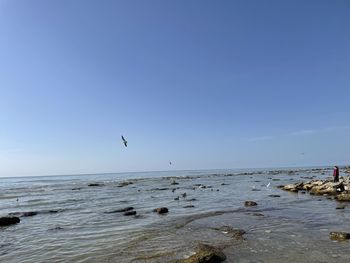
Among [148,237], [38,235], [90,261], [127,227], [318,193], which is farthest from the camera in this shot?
[318,193]

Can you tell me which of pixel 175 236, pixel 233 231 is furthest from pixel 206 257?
pixel 233 231

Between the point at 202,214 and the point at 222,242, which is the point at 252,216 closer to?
the point at 202,214

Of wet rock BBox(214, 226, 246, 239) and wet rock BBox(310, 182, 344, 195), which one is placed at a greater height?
wet rock BBox(310, 182, 344, 195)

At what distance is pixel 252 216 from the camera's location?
17.8m

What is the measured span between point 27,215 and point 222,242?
15.1 m

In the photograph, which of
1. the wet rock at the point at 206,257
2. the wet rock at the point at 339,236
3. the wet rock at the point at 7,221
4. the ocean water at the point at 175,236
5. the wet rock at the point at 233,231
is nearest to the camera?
the wet rock at the point at 206,257

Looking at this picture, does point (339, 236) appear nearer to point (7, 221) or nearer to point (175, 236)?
point (175, 236)

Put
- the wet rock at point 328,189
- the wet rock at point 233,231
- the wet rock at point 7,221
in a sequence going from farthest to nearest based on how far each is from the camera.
→ 1. the wet rock at point 328,189
2. the wet rock at point 7,221
3. the wet rock at point 233,231

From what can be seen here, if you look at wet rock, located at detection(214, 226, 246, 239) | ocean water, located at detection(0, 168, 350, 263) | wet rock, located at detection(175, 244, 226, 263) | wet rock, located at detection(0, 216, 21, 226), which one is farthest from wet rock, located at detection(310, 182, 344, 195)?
wet rock, located at detection(0, 216, 21, 226)

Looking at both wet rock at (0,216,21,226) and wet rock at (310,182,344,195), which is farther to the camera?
wet rock at (310,182,344,195)

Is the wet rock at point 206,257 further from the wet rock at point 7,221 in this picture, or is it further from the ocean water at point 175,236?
the wet rock at point 7,221

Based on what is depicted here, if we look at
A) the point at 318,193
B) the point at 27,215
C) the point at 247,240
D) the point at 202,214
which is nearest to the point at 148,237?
the point at 247,240

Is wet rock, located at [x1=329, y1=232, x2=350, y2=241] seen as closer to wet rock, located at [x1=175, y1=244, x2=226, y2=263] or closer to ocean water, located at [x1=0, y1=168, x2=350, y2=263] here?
ocean water, located at [x1=0, y1=168, x2=350, y2=263]

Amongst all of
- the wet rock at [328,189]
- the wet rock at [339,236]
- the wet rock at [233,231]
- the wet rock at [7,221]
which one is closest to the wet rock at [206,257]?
the wet rock at [233,231]
